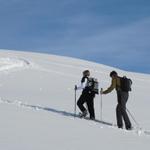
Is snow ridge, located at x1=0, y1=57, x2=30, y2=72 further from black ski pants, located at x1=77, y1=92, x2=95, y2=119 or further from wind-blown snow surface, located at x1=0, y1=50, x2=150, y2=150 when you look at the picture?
black ski pants, located at x1=77, y1=92, x2=95, y2=119

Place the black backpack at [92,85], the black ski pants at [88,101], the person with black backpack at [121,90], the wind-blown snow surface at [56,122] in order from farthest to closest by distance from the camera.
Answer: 1. the black ski pants at [88,101]
2. the black backpack at [92,85]
3. the person with black backpack at [121,90]
4. the wind-blown snow surface at [56,122]

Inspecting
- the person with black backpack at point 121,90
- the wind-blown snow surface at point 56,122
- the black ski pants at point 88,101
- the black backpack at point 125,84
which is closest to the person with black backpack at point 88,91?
the black ski pants at point 88,101

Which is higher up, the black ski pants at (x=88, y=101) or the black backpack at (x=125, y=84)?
the black backpack at (x=125, y=84)

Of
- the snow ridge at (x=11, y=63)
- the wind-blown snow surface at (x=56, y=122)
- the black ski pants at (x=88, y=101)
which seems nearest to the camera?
the wind-blown snow surface at (x=56, y=122)

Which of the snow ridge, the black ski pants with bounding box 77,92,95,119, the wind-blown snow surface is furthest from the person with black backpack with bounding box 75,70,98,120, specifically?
the snow ridge

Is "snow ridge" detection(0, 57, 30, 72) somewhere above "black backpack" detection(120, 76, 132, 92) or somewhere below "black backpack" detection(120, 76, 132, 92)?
above

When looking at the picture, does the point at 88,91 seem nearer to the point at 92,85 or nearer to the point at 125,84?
the point at 92,85

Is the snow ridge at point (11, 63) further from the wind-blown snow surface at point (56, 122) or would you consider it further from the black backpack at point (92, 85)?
the black backpack at point (92, 85)

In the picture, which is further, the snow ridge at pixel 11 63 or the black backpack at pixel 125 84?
the snow ridge at pixel 11 63

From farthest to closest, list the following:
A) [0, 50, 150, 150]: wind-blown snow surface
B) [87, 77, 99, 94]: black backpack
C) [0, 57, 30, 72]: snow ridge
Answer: [0, 57, 30, 72]: snow ridge, [87, 77, 99, 94]: black backpack, [0, 50, 150, 150]: wind-blown snow surface

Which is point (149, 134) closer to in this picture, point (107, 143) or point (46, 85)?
point (107, 143)

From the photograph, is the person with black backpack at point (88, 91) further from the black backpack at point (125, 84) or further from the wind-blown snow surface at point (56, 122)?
the black backpack at point (125, 84)

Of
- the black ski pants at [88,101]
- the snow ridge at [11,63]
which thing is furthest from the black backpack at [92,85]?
the snow ridge at [11,63]

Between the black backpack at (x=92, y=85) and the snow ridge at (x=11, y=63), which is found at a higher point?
the snow ridge at (x=11, y=63)
